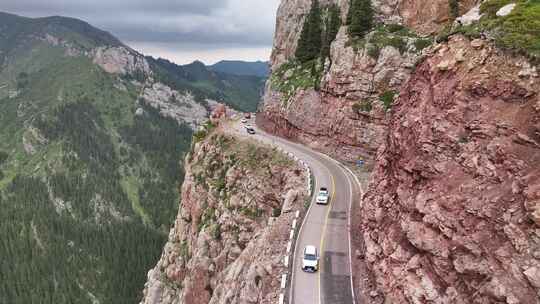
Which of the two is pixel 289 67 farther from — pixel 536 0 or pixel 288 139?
pixel 536 0

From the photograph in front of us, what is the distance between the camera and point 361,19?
57156 millimetres

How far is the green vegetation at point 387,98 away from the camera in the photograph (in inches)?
1955

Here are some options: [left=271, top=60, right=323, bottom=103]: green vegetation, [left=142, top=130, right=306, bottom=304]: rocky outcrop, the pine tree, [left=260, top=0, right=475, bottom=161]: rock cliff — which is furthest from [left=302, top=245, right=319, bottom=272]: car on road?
the pine tree

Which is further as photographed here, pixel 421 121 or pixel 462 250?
pixel 421 121

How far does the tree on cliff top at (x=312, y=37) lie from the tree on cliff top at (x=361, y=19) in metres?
18.5

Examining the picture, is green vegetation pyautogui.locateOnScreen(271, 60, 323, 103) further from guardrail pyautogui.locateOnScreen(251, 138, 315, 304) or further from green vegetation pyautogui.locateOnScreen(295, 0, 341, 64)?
guardrail pyautogui.locateOnScreen(251, 138, 315, 304)

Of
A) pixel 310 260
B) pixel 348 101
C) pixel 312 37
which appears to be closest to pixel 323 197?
pixel 310 260

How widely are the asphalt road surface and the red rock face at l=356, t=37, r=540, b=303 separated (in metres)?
3.04

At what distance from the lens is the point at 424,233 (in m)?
19.5

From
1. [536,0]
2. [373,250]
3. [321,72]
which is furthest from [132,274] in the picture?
[536,0]

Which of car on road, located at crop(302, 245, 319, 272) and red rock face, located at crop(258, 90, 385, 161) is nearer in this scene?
car on road, located at crop(302, 245, 319, 272)

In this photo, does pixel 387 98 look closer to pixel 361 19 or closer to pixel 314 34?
pixel 361 19

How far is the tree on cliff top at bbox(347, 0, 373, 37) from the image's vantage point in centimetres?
5716

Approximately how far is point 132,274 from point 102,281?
13.3 m
